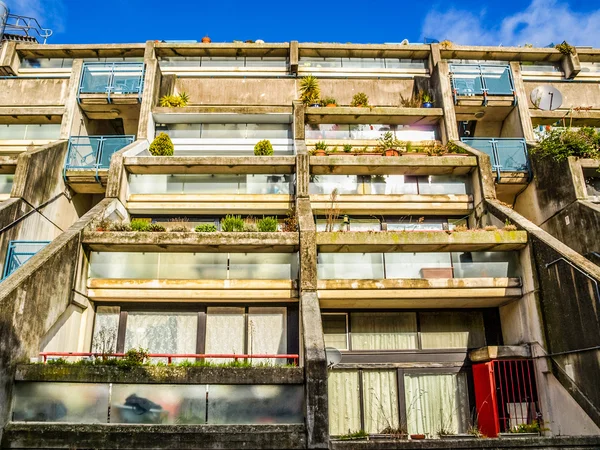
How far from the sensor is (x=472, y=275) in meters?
13.8

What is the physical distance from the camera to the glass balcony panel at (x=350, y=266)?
1373cm

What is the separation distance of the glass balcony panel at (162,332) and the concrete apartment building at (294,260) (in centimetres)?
6

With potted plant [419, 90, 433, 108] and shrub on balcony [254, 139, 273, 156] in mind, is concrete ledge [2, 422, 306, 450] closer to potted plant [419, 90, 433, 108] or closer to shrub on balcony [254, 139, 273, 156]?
shrub on balcony [254, 139, 273, 156]

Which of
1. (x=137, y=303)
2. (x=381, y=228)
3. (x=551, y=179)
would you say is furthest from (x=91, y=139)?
(x=551, y=179)

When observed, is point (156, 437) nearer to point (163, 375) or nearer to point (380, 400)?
point (163, 375)

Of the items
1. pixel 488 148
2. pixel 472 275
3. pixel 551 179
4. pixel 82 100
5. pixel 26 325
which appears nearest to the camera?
pixel 26 325

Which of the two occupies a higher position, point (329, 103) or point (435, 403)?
point (329, 103)

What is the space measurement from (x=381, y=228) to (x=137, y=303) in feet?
28.2

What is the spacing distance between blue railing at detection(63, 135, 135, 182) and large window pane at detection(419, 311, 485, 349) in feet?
41.4

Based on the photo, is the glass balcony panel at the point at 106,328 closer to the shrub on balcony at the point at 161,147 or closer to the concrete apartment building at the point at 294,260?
the concrete apartment building at the point at 294,260

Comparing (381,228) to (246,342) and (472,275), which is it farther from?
(246,342)

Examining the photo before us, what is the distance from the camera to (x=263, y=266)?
46.2ft

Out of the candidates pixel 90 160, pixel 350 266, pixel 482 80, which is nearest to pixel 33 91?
pixel 90 160

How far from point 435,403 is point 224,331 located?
6.49 metres
